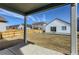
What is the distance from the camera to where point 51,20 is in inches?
897

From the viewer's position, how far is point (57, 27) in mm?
21844

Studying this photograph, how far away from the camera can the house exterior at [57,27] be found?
69.0 ft

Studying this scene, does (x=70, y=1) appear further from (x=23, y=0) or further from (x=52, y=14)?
(x=52, y=14)

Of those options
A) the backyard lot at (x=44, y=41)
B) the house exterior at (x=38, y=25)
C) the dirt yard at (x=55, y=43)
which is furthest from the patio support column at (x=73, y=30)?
the house exterior at (x=38, y=25)

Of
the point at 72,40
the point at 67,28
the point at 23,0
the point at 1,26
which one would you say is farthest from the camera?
the point at 67,28

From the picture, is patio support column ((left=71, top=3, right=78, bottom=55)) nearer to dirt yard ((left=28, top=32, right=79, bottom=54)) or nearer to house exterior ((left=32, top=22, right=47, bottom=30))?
dirt yard ((left=28, top=32, right=79, bottom=54))

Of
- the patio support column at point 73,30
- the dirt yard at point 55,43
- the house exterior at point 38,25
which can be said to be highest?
the house exterior at point 38,25

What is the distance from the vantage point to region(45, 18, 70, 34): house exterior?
21.0 metres

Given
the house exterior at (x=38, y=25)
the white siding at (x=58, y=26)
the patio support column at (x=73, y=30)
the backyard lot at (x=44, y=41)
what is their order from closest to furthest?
the patio support column at (x=73, y=30)
the backyard lot at (x=44, y=41)
the white siding at (x=58, y=26)
the house exterior at (x=38, y=25)

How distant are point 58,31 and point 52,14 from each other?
3.99 meters

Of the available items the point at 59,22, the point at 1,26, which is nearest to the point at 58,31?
the point at 59,22

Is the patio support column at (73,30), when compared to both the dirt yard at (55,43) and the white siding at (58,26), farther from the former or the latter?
the white siding at (58,26)

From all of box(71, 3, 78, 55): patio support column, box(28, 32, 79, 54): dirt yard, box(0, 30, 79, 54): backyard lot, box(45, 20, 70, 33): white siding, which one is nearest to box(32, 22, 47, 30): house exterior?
box(45, 20, 70, 33): white siding

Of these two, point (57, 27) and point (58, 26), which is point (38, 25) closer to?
point (57, 27)
